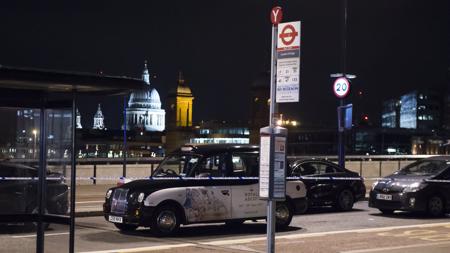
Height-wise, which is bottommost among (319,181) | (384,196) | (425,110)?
(384,196)

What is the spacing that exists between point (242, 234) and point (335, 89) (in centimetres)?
1102

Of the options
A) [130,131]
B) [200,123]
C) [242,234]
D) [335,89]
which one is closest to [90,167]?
[335,89]

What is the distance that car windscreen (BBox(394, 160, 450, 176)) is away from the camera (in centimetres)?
1819

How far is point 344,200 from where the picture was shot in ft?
63.1

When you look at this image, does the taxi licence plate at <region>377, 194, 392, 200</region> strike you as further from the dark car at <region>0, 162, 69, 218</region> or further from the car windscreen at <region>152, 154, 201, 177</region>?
the dark car at <region>0, 162, 69, 218</region>

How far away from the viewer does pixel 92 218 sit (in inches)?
675


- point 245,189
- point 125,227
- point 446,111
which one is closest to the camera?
point 245,189

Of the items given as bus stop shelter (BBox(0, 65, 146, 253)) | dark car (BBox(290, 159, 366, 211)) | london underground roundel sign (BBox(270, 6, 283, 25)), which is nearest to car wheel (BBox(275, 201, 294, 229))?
dark car (BBox(290, 159, 366, 211))

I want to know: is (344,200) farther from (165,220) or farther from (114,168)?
(114,168)

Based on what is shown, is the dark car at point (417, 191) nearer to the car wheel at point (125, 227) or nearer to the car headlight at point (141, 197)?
the car wheel at point (125, 227)

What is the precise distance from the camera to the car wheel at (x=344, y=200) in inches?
752

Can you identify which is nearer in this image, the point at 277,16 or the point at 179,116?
the point at 277,16

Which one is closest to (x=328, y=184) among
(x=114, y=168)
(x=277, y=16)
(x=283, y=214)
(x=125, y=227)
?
(x=283, y=214)

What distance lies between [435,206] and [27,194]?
11.9 meters
